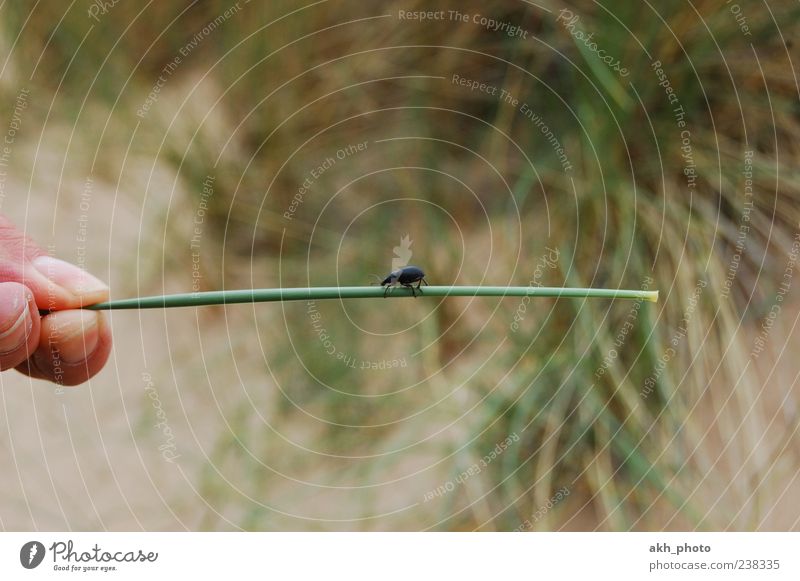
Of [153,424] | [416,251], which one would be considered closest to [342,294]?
[416,251]

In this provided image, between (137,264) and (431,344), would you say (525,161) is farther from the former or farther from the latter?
(137,264)

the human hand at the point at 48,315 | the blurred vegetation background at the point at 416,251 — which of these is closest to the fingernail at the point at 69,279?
the human hand at the point at 48,315

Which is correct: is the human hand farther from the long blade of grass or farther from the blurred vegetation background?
the blurred vegetation background

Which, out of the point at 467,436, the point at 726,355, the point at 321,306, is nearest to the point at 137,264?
the point at 321,306

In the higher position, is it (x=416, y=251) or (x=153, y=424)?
(x=416, y=251)

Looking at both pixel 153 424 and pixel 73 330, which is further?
pixel 153 424

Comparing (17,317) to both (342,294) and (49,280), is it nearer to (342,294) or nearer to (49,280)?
(49,280)

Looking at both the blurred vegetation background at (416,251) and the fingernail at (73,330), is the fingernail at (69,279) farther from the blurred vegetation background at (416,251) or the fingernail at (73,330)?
the blurred vegetation background at (416,251)
